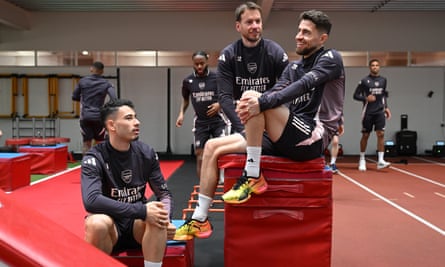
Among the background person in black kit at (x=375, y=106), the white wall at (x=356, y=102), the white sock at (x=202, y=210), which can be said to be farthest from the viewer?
the white wall at (x=356, y=102)

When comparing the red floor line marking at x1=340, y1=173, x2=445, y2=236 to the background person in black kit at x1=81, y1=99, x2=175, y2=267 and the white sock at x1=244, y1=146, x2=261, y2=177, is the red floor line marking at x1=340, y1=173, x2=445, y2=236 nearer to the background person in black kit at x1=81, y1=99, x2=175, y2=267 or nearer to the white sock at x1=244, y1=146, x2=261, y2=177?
the white sock at x1=244, y1=146, x2=261, y2=177

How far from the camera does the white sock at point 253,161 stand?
229 cm

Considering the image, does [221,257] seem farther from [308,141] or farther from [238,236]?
[308,141]

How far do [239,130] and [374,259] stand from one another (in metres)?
1.31

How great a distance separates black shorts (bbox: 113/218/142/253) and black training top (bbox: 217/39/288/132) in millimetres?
1186

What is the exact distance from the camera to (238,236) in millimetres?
2357

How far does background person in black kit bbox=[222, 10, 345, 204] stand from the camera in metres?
2.29

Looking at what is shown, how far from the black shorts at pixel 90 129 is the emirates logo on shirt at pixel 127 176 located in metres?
4.09

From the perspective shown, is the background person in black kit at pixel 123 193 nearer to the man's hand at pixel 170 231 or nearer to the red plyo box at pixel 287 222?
the man's hand at pixel 170 231

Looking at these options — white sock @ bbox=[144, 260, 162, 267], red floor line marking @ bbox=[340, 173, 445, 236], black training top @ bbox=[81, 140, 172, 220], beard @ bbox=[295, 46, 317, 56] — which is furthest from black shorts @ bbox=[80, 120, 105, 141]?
white sock @ bbox=[144, 260, 162, 267]

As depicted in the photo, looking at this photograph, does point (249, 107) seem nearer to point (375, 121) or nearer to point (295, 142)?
point (295, 142)

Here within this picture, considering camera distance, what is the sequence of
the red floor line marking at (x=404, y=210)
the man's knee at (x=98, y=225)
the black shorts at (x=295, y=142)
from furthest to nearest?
1. the red floor line marking at (x=404, y=210)
2. the black shorts at (x=295, y=142)
3. the man's knee at (x=98, y=225)

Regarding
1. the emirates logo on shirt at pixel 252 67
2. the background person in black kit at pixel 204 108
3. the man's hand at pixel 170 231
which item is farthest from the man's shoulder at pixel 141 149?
the background person in black kit at pixel 204 108

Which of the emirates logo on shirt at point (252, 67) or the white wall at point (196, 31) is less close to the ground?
the white wall at point (196, 31)
